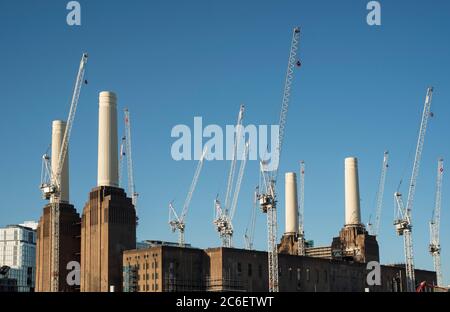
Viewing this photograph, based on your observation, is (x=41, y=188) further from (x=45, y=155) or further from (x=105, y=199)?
(x=105, y=199)

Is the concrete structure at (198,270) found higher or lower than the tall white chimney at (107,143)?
lower

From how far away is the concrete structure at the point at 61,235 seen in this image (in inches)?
7298

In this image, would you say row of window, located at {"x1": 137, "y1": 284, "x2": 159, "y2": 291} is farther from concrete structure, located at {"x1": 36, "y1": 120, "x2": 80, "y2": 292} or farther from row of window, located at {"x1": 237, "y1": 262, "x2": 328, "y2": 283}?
concrete structure, located at {"x1": 36, "y1": 120, "x2": 80, "y2": 292}

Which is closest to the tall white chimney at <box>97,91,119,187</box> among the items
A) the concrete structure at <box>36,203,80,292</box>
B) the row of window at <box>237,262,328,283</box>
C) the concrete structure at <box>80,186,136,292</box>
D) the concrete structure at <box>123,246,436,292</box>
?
the concrete structure at <box>80,186,136,292</box>

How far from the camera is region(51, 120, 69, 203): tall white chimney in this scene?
190m

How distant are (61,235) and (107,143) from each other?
28.7 metres

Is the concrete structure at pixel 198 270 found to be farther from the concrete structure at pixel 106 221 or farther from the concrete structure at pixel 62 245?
the concrete structure at pixel 62 245

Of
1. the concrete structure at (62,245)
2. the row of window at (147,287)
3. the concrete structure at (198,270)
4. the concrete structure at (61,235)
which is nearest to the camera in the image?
the row of window at (147,287)

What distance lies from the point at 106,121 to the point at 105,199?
17.4 meters

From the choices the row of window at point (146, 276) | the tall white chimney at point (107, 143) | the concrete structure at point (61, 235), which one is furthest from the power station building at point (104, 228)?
the row of window at point (146, 276)

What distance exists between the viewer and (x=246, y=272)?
169250 mm

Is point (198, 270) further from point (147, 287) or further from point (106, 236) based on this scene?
point (106, 236)
